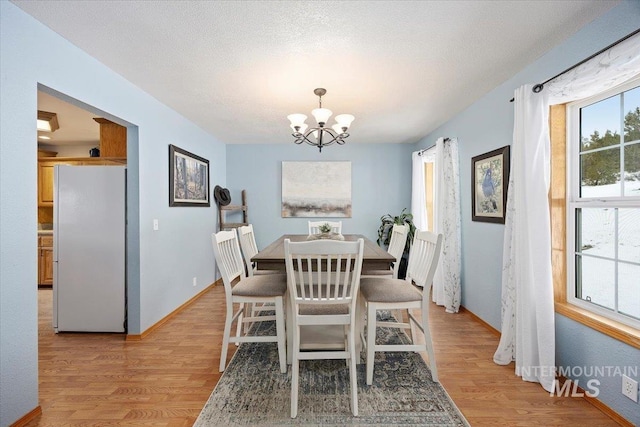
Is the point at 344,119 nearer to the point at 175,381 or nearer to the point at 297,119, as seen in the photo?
the point at 297,119

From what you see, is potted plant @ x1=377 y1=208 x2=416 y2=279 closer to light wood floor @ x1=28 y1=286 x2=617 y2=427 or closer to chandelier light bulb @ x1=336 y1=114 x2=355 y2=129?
light wood floor @ x1=28 y1=286 x2=617 y2=427

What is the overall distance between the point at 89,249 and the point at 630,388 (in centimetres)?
421

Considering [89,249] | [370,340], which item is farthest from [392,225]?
[89,249]

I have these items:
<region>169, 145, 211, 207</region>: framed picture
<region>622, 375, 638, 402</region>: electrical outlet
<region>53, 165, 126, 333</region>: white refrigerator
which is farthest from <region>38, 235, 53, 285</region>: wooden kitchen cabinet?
<region>622, 375, 638, 402</region>: electrical outlet

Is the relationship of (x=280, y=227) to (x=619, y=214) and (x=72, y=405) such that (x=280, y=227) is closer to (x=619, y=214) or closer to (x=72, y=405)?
(x=72, y=405)

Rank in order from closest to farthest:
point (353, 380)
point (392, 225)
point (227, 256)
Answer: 1. point (353, 380)
2. point (227, 256)
3. point (392, 225)

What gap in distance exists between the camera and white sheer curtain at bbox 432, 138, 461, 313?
11.8 ft

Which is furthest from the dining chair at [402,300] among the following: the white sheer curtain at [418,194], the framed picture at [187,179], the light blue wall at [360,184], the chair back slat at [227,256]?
the light blue wall at [360,184]

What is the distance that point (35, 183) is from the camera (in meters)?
1.86

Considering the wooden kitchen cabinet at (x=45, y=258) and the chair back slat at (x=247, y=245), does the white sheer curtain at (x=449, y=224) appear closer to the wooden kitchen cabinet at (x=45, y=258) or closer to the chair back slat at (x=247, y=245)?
the chair back slat at (x=247, y=245)

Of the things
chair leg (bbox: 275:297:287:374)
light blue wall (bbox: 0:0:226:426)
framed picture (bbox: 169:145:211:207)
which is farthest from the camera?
framed picture (bbox: 169:145:211:207)

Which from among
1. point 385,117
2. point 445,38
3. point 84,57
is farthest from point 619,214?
point 84,57

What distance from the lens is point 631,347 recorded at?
1664mm

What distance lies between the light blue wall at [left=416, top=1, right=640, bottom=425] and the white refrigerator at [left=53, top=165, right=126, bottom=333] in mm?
3591
